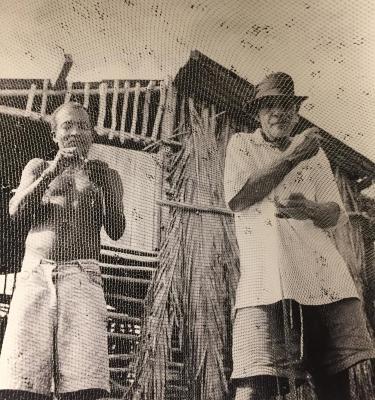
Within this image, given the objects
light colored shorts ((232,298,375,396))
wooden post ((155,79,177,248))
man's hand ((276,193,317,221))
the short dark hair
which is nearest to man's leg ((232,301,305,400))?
light colored shorts ((232,298,375,396))

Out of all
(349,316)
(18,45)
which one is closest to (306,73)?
(349,316)

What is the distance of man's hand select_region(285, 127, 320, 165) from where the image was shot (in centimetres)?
169

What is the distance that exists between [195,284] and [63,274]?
0.37 metres

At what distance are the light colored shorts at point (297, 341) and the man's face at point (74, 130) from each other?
64 cm

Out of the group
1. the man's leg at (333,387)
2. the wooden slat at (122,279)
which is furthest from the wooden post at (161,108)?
the man's leg at (333,387)

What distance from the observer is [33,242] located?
1336mm

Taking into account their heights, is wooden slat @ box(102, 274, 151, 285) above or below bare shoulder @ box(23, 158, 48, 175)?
below

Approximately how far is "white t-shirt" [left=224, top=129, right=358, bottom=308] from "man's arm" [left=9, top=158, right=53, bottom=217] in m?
0.54

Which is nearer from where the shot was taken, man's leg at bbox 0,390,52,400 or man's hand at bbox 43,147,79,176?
man's leg at bbox 0,390,52,400

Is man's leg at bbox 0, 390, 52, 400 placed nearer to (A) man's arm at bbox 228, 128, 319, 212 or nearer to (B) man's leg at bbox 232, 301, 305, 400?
(B) man's leg at bbox 232, 301, 305, 400

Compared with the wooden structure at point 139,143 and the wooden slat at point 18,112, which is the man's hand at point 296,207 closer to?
the wooden structure at point 139,143

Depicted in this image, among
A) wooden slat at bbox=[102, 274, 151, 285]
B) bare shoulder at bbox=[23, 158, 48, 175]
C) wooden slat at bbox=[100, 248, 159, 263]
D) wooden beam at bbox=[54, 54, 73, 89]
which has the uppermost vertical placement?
wooden beam at bbox=[54, 54, 73, 89]

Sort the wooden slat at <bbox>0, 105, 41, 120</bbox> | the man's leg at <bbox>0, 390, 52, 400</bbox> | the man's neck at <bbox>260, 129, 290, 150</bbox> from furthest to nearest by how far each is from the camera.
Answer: the man's neck at <bbox>260, 129, 290, 150</bbox>, the wooden slat at <bbox>0, 105, 41, 120</bbox>, the man's leg at <bbox>0, 390, 52, 400</bbox>

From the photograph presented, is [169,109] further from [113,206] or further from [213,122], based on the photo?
[113,206]
